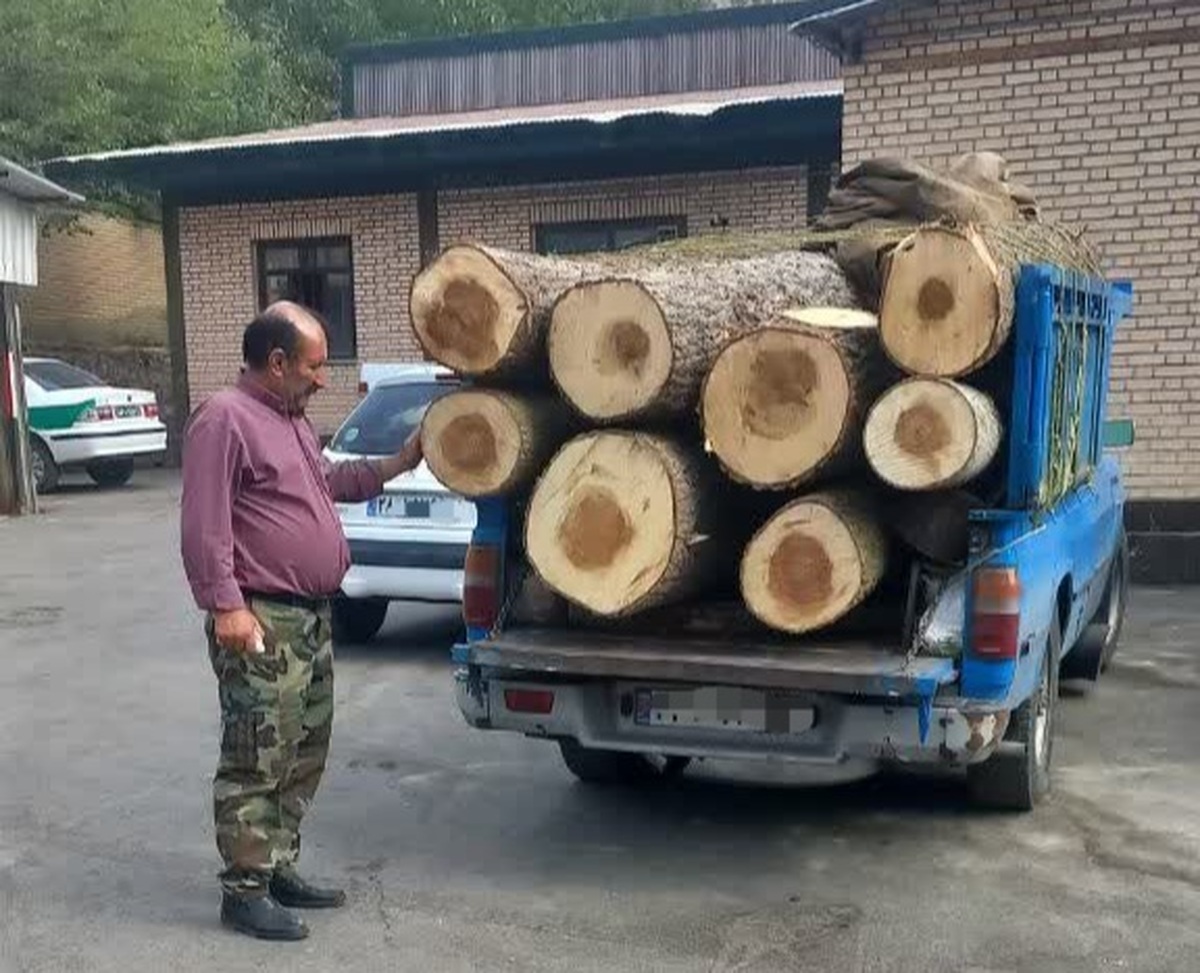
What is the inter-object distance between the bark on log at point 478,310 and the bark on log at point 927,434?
1104mm

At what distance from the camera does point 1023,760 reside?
4988mm

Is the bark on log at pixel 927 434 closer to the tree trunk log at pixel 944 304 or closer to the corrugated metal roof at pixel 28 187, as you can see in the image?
the tree trunk log at pixel 944 304

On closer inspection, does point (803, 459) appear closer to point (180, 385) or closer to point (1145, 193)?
A: point (1145, 193)

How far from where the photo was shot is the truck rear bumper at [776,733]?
430 centimetres

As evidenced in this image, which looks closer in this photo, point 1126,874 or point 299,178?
point 1126,874

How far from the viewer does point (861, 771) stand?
4.59 metres

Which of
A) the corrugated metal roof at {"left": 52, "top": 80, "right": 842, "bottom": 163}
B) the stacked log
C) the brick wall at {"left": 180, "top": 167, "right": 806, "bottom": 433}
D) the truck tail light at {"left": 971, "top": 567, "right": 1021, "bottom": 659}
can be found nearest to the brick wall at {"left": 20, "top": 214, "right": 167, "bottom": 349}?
the brick wall at {"left": 180, "top": 167, "right": 806, "bottom": 433}

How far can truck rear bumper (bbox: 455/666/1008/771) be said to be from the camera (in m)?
4.30

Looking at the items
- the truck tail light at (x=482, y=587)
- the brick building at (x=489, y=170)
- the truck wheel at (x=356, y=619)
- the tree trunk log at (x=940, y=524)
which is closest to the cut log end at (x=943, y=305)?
the tree trunk log at (x=940, y=524)

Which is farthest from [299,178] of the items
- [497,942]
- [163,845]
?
[497,942]

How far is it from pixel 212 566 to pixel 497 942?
1.33 meters

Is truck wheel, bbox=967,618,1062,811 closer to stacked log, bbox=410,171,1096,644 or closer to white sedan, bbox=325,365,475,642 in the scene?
stacked log, bbox=410,171,1096,644

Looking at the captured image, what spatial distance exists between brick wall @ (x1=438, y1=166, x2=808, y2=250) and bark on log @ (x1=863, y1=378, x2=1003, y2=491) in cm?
1093

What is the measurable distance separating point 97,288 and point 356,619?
18.9 metres
